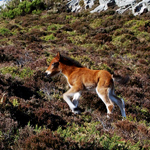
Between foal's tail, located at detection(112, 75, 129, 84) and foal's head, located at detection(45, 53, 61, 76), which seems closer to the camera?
foal's tail, located at detection(112, 75, 129, 84)

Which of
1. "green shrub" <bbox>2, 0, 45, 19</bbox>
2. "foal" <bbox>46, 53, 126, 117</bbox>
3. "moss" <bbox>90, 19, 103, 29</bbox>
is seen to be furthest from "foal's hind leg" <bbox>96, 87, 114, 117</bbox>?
"green shrub" <bbox>2, 0, 45, 19</bbox>

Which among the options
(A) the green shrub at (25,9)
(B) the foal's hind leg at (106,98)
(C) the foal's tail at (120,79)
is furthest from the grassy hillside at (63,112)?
(A) the green shrub at (25,9)

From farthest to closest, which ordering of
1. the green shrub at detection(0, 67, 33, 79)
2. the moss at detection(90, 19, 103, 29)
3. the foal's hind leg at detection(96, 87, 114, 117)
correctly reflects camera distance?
the moss at detection(90, 19, 103, 29), the green shrub at detection(0, 67, 33, 79), the foal's hind leg at detection(96, 87, 114, 117)

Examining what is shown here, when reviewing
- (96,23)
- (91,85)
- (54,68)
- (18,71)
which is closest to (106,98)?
(91,85)

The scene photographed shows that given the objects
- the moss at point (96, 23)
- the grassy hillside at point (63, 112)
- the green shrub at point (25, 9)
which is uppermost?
the green shrub at point (25, 9)

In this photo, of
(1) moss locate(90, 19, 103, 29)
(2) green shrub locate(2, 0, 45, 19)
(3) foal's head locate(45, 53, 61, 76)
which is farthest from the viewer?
(2) green shrub locate(2, 0, 45, 19)

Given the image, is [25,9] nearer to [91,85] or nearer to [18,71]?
[18,71]

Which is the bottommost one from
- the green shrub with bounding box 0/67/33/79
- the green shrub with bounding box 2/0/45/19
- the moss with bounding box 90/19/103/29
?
the green shrub with bounding box 0/67/33/79

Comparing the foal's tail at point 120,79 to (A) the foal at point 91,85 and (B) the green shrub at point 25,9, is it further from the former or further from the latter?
(B) the green shrub at point 25,9

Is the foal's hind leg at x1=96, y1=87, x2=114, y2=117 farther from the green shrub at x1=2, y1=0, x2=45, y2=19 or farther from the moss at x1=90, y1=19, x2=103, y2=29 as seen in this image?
the green shrub at x1=2, y1=0, x2=45, y2=19

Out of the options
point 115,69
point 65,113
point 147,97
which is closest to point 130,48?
point 115,69

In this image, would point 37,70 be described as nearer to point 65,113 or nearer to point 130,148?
point 65,113

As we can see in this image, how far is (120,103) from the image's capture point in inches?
207

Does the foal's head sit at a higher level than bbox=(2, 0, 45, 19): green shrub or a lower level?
lower
